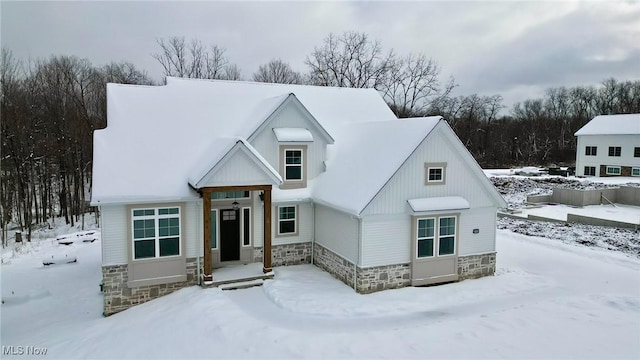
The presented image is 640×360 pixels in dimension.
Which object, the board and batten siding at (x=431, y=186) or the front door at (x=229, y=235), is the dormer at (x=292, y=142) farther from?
the board and batten siding at (x=431, y=186)

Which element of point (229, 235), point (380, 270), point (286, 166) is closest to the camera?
point (380, 270)

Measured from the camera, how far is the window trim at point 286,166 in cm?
1445

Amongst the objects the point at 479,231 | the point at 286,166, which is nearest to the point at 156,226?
the point at 286,166

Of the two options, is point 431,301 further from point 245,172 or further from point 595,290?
point 245,172

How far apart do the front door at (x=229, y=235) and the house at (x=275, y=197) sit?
0.12 ft

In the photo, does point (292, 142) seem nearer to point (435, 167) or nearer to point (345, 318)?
point (435, 167)

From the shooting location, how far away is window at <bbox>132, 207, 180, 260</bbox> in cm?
1191

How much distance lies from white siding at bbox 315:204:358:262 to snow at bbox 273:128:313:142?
2.41m

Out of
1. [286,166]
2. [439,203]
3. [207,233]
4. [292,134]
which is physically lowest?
[207,233]

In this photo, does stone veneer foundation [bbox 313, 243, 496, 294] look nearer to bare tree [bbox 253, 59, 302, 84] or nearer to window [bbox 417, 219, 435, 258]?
window [bbox 417, 219, 435, 258]

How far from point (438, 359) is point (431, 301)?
130 inches

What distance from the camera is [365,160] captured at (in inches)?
530

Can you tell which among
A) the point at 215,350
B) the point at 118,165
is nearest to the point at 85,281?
the point at 118,165

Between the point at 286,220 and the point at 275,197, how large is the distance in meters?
0.96
